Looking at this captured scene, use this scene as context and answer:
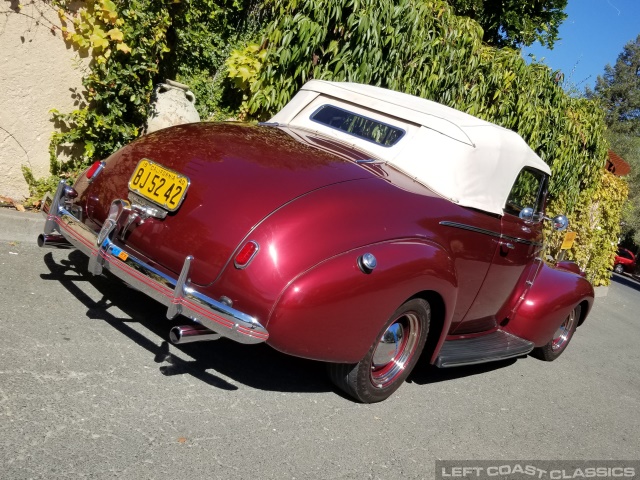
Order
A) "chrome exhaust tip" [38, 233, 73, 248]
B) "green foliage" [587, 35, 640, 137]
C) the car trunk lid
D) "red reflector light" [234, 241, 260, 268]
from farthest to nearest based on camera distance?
"green foliage" [587, 35, 640, 137], "chrome exhaust tip" [38, 233, 73, 248], the car trunk lid, "red reflector light" [234, 241, 260, 268]

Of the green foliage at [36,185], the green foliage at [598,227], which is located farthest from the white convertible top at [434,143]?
the green foliage at [598,227]

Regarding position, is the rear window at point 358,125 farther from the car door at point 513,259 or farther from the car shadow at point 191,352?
the car shadow at point 191,352

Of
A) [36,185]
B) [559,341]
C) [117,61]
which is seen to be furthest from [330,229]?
[559,341]

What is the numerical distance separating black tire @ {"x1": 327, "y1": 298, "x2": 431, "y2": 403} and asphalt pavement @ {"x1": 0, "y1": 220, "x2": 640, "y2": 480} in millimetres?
131

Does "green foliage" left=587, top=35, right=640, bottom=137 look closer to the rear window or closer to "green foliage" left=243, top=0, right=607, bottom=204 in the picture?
"green foliage" left=243, top=0, right=607, bottom=204

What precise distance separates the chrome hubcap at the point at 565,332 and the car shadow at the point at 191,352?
2.25 meters

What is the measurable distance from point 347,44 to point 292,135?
2.61 m

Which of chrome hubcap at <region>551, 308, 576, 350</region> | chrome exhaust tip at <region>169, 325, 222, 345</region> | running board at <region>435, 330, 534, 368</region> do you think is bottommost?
chrome hubcap at <region>551, 308, 576, 350</region>

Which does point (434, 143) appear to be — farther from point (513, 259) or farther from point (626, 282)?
point (626, 282)

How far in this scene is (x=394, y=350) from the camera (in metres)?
4.13

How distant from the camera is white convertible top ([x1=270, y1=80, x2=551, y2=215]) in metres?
4.55

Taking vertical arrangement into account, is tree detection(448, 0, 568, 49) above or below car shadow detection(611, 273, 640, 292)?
above

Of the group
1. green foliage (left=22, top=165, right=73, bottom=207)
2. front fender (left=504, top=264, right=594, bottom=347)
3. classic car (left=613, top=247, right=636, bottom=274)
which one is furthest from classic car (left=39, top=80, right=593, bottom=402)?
classic car (left=613, top=247, right=636, bottom=274)

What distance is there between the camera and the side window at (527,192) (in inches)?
206
